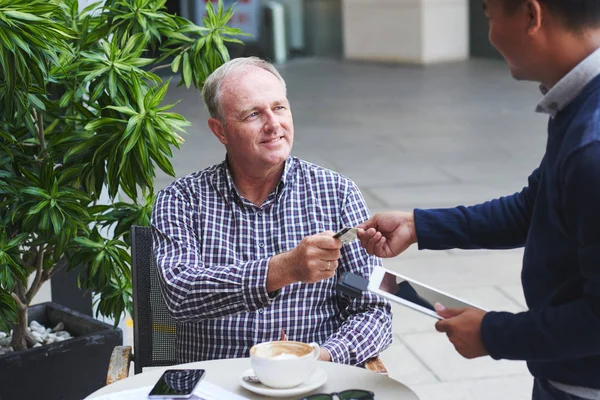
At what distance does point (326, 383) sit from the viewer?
2.19 metres

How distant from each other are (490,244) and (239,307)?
0.75 metres

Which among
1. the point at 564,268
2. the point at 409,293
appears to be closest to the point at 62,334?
the point at 409,293

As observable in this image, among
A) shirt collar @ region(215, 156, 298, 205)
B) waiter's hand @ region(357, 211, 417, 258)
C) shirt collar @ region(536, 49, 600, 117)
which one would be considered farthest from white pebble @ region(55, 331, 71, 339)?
shirt collar @ region(536, 49, 600, 117)

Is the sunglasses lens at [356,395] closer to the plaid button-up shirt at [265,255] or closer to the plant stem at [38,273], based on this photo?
the plaid button-up shirt at [265,255]

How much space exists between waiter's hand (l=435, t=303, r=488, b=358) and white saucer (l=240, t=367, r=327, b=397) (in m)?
0.39

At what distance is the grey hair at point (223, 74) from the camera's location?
297 centimetres

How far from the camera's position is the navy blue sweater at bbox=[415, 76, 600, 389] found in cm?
A: 166

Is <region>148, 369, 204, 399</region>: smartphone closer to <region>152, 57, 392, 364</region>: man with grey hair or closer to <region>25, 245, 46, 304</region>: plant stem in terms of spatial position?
<region>152, 57, 392, 364</region>: man with grey hair

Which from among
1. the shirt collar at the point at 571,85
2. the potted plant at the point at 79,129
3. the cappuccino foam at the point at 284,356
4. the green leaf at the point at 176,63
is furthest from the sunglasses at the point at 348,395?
the green leaf at the point at 176,63

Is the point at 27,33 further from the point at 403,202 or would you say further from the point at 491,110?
the point at 491,110

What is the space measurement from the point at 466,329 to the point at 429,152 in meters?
7.88

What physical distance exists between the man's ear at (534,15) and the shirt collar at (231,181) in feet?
4.43

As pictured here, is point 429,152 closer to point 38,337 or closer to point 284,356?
point 38,337

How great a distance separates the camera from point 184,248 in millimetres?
2830
